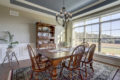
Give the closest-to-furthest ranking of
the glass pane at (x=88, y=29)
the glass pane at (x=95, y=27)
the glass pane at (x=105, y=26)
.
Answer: the glass pane at (x=105, y=26) → the glass pane at (x=95, y=27) → the glass pane at (x=88, y=29)

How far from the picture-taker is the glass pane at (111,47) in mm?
3007

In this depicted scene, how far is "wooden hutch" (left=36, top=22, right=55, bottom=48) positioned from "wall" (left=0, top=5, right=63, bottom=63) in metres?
0.28

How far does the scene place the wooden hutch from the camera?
12.5ft

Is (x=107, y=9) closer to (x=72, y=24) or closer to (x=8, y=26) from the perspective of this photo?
(x=72, y=24)

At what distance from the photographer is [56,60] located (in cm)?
146

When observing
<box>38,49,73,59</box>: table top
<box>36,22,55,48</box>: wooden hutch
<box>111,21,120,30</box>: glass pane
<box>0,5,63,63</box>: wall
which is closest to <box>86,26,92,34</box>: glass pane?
<box>111,21,120,30</box>: glass pane

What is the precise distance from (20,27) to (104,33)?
4503mm

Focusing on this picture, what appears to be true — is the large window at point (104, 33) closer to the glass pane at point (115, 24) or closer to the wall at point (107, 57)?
the glass pane at point (115, 24)

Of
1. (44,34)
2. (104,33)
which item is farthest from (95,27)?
(44,34)

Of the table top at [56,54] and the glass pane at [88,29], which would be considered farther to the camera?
the glass pane at [88,29]

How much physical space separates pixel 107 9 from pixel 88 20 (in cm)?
113

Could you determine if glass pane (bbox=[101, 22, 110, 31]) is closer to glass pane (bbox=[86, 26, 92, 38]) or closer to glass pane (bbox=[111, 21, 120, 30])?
glass pane (bbox=[111, 21, 120, 30])

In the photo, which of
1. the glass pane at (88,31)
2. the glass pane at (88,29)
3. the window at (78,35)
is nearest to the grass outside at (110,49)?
the glass pane at (88,31)

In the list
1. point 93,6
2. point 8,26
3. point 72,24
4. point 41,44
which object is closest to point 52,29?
point 41,44
